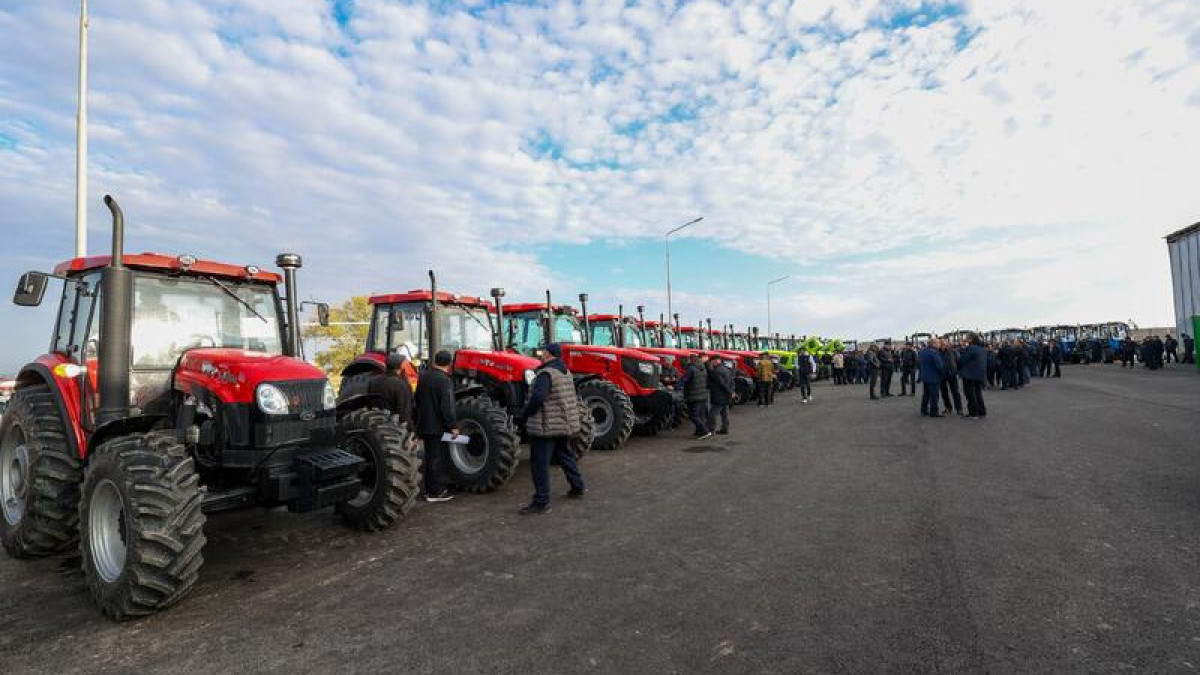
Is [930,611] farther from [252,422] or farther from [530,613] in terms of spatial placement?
[252,422]

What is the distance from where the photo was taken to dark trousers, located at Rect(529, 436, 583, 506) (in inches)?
227

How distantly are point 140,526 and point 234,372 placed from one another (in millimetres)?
1241

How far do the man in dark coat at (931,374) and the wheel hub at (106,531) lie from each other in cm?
1271

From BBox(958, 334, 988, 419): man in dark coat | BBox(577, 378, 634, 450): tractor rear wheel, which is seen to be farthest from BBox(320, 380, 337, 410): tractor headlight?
BBox(958, 334, 988, 419): man in dark coat

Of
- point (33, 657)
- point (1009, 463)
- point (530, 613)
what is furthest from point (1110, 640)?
point (33, 657)

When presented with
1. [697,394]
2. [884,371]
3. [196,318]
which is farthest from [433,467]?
[884,371]

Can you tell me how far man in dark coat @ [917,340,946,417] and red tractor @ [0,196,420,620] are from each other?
1077cm

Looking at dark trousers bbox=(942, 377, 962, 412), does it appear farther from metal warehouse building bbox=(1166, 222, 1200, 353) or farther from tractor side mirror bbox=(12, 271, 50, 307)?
metal warehouse building bbox=(1166, 222, 1200, 353)

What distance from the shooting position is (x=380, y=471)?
16.5ft

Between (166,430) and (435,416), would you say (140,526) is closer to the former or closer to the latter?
(166,430)

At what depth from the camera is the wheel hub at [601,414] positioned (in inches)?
367

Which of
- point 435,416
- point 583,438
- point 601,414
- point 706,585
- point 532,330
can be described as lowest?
point 706,585

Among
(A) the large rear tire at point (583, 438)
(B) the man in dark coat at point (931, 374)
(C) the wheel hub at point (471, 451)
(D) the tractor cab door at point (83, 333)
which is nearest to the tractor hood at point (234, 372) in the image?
(D) the tractor cab door at point (83, 333)

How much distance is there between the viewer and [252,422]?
Answer: 14.2ft
